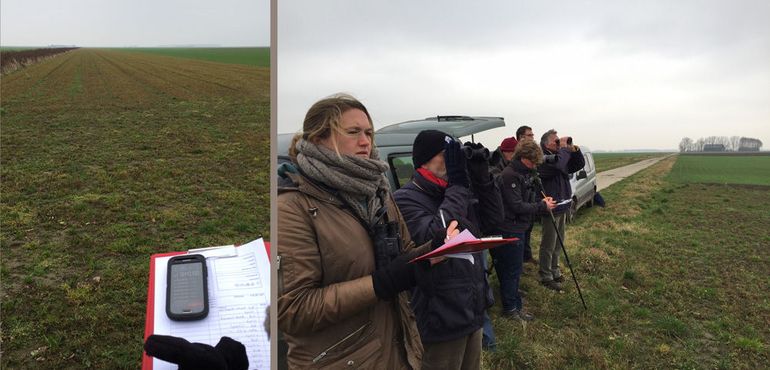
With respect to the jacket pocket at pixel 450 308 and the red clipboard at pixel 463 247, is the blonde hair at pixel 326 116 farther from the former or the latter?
the jacket pocket at pixel 450 308

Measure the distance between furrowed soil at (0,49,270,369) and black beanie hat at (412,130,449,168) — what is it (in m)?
0.54

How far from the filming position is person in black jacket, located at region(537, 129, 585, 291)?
2.97 metres

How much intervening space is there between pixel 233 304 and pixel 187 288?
0.12 metres

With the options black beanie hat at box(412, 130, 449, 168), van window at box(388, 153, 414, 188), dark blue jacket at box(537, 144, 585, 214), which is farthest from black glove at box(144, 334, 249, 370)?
dark blue jacket at box(537, 144, 585, 214)

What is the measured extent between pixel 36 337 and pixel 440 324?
2.67 m

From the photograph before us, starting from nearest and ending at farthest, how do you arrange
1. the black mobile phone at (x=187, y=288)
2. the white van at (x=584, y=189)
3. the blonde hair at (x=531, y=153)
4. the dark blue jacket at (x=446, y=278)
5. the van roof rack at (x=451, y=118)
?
the black mobile phone at (x=187, y=288) < the van roof rack at (x=451, y=118) < the dark blue jacket at (x=446, y=278) < the blonde hair at (x=531, y=153) < the white van at (x=584, y=189)

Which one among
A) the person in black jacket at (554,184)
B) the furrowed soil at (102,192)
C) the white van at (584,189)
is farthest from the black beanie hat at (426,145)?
the white van at (584,189)

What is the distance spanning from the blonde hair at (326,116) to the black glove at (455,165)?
0.62 metres

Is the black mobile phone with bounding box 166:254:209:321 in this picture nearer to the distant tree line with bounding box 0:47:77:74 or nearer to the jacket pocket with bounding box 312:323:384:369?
the jacket pocket with bounding box 312:323:384:369

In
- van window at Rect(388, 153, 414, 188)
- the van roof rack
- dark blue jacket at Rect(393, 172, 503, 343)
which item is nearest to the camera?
the van roof rack

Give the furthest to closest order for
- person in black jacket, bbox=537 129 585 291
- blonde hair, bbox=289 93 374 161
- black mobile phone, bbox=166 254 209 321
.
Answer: person in black jacket, bbox=537 129 585 291 → black mobile phone, bbox=166 254 209 321 → blonde hair, bbox=289 93 374 161

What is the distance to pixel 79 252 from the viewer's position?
3572 mm

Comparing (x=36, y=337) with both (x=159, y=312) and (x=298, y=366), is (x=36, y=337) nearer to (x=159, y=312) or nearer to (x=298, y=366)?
(x=159, y=312)

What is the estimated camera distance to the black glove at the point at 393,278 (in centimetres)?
91
